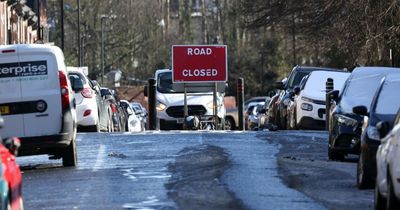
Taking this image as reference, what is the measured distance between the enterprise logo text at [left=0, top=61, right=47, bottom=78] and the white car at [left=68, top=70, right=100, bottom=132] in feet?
32.5

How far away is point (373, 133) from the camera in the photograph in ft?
48.9

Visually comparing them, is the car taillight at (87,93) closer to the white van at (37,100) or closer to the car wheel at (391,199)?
the white van at (37,100)

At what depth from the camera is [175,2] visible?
3976 inches

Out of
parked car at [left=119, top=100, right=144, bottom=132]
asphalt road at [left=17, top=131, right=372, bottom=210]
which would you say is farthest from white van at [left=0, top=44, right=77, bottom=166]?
parked car at [left=119, top=100, right=144, bottom=132]

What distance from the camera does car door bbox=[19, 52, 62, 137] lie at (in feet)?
59.6

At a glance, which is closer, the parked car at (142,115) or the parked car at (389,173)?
the parked car at (389,173)

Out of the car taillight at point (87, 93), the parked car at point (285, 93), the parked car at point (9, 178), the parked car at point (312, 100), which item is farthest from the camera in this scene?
the parked car at point (285, 93)

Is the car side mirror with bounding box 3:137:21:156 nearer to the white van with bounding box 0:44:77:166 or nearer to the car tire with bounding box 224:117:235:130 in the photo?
the white van with bounding box 0:44:77:166

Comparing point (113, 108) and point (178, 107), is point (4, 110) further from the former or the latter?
point (178, 107)

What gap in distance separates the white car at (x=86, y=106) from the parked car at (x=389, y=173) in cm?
1615

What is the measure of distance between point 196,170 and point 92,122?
11966 millimetres

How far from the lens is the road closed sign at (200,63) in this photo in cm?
3641

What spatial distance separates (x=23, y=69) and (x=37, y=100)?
54cm

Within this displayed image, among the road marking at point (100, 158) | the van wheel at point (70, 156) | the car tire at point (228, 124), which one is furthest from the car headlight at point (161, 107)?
the van wheel at point (70, 156)
